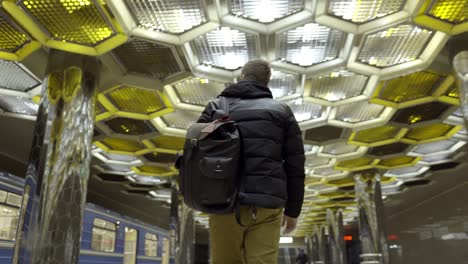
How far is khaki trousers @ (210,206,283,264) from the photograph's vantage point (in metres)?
2.18

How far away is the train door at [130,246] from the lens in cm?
1957

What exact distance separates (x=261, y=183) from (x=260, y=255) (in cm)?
40

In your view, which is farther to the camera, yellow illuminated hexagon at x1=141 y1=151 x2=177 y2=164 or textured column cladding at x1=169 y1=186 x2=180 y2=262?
textured column cladding at x1=169 y1=186 x2=180 y2=262

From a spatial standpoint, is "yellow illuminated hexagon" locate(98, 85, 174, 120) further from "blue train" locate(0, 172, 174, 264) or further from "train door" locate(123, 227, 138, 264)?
"train door" locate(123, 227, 138, 264)

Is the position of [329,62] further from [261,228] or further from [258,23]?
[261,228]

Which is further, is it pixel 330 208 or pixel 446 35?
pixel 330 208

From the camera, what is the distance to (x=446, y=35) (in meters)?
7.25

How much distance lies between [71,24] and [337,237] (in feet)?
79.4

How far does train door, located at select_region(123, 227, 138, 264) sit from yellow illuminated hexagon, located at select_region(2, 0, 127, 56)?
554 inches

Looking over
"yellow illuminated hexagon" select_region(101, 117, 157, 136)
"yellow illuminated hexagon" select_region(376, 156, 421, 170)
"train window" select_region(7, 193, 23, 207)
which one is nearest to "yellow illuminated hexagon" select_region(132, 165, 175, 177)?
"yellow illuminated hexagon" select_region(101, 117, 157, 136)

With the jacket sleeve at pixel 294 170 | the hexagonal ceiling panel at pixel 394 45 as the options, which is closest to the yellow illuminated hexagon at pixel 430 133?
the hexagonal ceiling panel at pixel 394 45

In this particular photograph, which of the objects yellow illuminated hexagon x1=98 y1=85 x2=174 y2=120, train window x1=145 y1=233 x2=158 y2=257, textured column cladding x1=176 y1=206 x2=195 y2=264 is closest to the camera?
yellow illuminated hexagon x1=98 y1=85 x2=174 y2=120

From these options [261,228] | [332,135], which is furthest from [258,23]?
[332,135]

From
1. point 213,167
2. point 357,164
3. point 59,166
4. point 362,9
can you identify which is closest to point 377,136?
point 357,164
